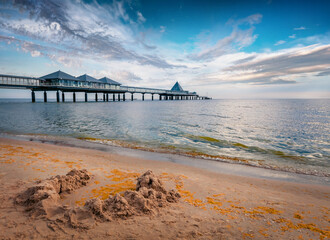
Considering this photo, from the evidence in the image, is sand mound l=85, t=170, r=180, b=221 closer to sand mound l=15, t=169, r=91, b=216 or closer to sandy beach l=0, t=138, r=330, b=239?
sandy beach l=0, t=138, r=330, b=239

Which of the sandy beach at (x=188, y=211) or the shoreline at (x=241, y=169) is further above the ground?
the sandy beach at (x=188, y=211)

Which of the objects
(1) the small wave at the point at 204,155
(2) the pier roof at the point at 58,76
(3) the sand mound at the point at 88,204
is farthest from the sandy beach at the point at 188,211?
(2) the pier roof at the point at 58,76

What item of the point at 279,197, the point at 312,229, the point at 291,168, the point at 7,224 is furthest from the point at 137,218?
the point at 291,168

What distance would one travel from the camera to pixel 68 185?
157 inches

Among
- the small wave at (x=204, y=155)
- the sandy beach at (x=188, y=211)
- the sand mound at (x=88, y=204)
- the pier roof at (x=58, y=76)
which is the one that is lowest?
the small wave at (x=204, y=155)

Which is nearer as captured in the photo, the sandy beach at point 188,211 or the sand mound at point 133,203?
the sandy beach at point 188,211

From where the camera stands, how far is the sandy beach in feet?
8.77

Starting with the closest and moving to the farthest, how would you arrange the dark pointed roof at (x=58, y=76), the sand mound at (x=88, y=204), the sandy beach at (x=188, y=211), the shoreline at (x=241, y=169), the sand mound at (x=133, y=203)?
the sandy beach at (x=188, y=211)
the sand mound at (x=88, y=204)
the sand mound at (x=133, y=203)
the shoreline at (x=241, y=169)
the dark pointed roof at (x=58, y=76)

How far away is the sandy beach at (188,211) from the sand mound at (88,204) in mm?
52

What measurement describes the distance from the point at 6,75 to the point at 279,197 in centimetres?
7274

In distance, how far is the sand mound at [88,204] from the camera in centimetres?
286

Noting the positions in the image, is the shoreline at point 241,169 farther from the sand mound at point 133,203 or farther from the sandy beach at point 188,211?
the sand mound at point 133,203

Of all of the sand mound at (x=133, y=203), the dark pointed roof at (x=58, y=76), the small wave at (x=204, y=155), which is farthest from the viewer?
Answer: the dark pointed roof at (x=58, y=76)

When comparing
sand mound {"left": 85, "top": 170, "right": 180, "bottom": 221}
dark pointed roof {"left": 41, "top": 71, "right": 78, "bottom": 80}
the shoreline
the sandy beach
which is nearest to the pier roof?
dark pointed roof {"left": 41, "top": 71, "right": 78, "bottom": 80}
